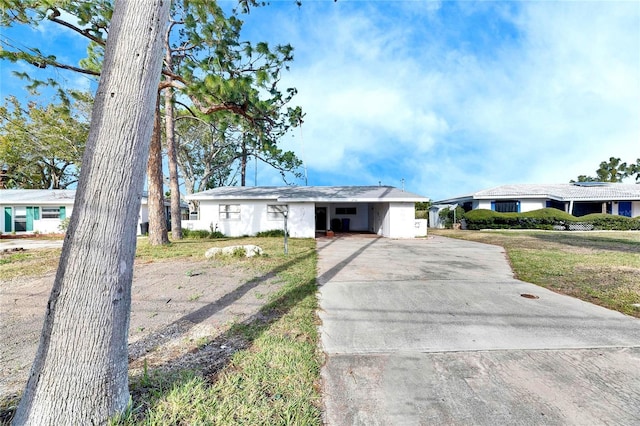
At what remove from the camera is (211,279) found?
228 inches

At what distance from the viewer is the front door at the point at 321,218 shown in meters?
21.0

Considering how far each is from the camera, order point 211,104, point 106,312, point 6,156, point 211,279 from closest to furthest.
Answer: point 106,312 → point 211,279 → point 211,104 → point 6,156

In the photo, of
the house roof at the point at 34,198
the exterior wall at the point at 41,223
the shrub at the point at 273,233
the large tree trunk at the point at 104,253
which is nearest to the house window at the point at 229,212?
the shrub at the point at 273,233

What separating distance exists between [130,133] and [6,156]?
28.6 metres

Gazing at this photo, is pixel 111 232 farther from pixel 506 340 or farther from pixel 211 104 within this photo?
pixel 211 104

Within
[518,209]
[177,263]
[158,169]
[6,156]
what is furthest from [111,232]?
[6,156]

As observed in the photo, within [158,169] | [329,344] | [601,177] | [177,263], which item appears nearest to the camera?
[329,344]

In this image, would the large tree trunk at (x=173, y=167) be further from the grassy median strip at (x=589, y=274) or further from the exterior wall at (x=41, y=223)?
the grassy median strip at (x=589, y=274)

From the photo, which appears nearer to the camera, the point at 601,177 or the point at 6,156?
the point at 6,156

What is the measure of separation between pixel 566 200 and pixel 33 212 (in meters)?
37.8

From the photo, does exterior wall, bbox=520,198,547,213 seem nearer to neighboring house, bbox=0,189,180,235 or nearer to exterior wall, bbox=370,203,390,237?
exterior wall, bbox=370,203,390,237

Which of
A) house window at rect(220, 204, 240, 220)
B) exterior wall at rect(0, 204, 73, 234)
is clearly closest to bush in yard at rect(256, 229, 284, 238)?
house window at rect(220, 204, 240, 220)

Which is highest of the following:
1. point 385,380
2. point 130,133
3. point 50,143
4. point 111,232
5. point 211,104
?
point 50,143

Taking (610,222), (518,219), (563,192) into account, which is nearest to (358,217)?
(518,219)
